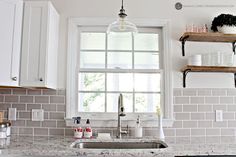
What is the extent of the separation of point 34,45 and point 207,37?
174 centimetres

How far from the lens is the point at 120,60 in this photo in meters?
2.70

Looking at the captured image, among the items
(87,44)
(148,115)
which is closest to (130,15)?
(87,44)

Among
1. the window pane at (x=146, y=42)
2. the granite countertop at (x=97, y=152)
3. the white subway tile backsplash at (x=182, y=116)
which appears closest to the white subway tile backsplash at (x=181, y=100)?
the white subway tile backsplash at (x=182, y=116)

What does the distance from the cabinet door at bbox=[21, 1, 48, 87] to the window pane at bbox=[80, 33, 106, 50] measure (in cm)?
52

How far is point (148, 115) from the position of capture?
8.57 ft

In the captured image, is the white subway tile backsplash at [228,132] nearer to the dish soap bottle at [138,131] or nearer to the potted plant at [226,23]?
the dish soap bottle at [138,131]

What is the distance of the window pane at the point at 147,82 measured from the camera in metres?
2.68

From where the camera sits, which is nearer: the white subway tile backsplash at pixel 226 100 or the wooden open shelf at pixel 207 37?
the wooden open shelf at pixel 207 37

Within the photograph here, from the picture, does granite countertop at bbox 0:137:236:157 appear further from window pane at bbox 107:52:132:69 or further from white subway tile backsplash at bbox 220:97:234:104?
window pane at bbox 107:52:132:69

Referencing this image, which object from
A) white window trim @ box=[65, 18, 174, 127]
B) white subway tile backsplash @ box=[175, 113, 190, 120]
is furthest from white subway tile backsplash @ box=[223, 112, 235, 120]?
white window trim @ box=[65, 18, 174, 127]

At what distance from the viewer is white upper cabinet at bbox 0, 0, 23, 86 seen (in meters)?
2.18

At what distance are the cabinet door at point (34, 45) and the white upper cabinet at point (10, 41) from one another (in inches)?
2.1

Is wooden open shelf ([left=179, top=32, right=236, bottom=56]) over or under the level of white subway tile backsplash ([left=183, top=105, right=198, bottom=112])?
over

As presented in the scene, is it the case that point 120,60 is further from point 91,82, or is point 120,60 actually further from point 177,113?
point 177,113
